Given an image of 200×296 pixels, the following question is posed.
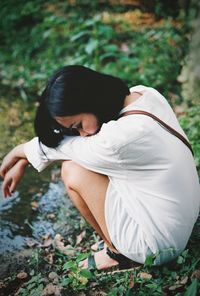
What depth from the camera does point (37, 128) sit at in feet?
8.84

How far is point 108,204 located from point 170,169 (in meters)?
0.43

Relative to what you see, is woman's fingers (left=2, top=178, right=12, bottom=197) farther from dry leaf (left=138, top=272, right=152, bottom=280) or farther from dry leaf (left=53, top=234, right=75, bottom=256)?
dry leaf (left=138, top=272, right=152, bottom=280)

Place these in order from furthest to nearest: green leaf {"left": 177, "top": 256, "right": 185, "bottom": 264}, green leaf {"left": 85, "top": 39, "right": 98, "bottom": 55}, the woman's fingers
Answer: green leaf {"left": 85, "top": 39, "right": 98, "bottom": 55} < the woman's fingers < green leaf {"left": 177, "top": 256, "right": 185, "bottom": 264}

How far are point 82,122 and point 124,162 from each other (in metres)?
0.39

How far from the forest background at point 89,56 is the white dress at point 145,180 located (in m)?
0.26

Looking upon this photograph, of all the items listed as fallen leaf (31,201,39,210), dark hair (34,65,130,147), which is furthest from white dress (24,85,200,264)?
fallen leaf (31,201,39,210)

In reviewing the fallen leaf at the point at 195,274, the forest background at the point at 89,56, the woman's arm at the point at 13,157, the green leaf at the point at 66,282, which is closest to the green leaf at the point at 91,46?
the forest background at the point at 89,56

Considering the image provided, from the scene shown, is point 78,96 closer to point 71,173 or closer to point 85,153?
point 85,153

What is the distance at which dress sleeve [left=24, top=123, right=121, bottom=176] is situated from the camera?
2.35 metres

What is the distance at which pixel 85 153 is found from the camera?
252 centimetres

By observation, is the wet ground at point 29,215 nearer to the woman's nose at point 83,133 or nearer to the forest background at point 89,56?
the forest background at point 89,56

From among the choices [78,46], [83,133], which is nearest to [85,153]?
[83,133]

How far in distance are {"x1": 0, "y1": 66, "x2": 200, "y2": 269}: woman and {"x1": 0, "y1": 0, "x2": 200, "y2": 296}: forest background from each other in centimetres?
32

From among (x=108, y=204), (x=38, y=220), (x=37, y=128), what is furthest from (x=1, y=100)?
(x=108, y=204)
